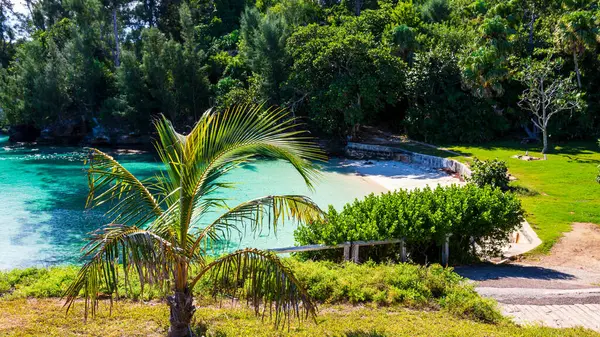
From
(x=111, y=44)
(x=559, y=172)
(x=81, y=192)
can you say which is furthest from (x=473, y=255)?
(x=111, y=44)

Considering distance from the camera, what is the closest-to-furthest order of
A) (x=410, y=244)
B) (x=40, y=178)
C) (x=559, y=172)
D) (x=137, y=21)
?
(x=410, y=244)
(x=559, y=172)
(x=40, y=178)
(x=137, y=21)

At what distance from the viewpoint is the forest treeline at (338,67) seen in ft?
91.9

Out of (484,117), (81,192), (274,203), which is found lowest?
(81,192)

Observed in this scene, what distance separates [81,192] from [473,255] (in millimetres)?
18460

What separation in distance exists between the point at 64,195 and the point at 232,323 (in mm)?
18383

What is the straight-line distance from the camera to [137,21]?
45.2 meters

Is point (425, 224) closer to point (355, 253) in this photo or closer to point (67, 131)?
point (355, 253)

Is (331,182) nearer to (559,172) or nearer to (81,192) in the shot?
(559,172)

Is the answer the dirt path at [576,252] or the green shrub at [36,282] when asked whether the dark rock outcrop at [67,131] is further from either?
the dirt path at [576,252]

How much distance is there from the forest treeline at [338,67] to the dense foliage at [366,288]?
56.4 feet

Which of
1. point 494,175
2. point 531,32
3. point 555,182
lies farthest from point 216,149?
point 531,32

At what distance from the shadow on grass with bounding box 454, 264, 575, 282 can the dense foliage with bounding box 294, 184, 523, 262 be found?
1.82 feet

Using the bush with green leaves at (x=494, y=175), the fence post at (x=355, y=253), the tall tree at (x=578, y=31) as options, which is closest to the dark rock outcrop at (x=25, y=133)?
the bush with green leaves at (x=494, y=175)

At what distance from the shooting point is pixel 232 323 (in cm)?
611
